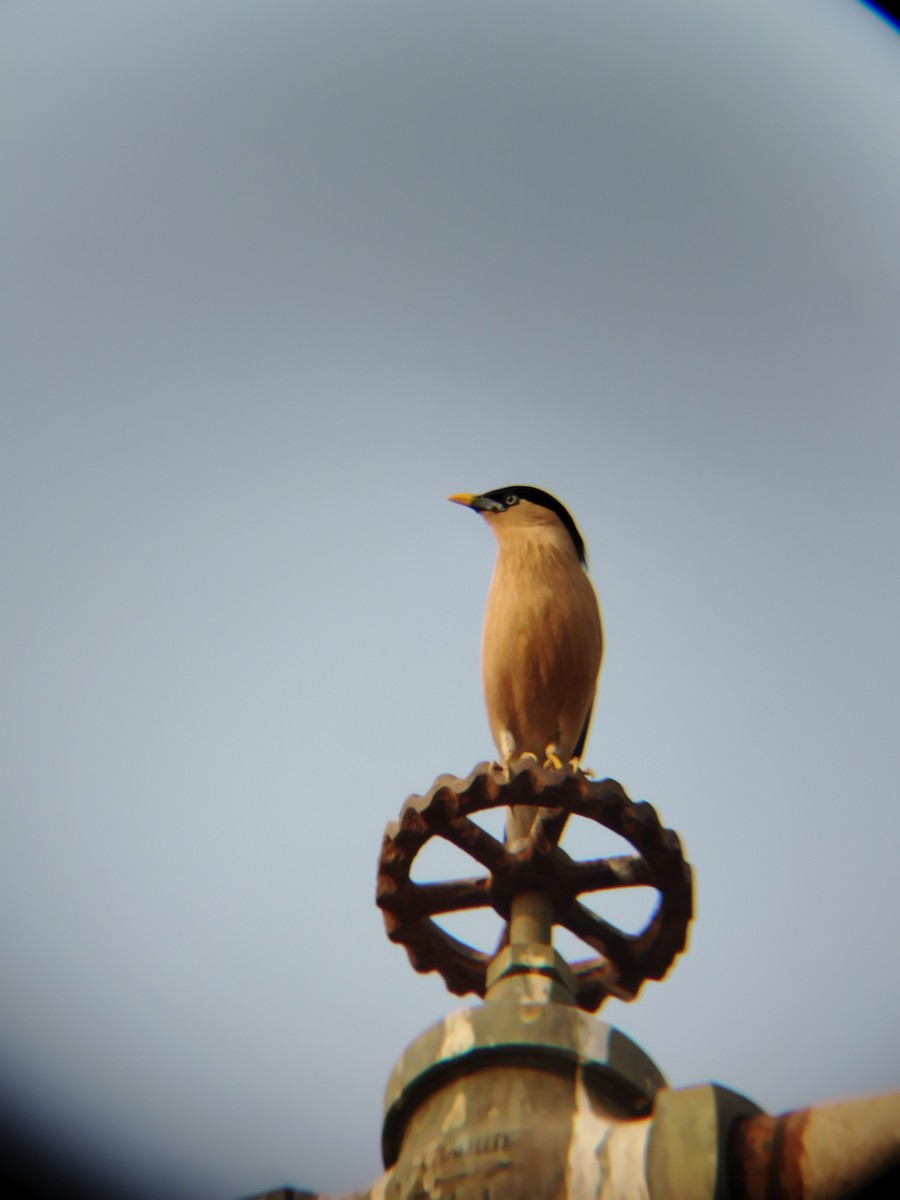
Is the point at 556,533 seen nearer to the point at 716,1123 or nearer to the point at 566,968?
the point at 566,968

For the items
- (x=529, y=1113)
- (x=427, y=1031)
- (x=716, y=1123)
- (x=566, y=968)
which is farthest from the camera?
(x=566, y=968)

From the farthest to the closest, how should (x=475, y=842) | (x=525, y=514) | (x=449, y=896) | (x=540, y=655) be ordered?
(x=525, y=514) < (x=540, y=655) < (x=449, y=896) < (x=475, y=842)

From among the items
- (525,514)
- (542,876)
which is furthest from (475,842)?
(525,514)

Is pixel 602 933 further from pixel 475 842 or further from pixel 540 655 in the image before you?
pixel 540 655

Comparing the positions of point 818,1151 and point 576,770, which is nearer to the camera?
point 818,1151

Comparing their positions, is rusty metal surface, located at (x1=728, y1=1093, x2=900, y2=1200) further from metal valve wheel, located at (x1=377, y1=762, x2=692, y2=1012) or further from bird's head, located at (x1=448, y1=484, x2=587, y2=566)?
bird's head, located at (x1=448, y1=484, x2=587, y2=566)

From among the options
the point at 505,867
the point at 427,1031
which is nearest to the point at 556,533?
the point at 505,867

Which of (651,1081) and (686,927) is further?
(686,927)
